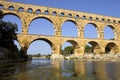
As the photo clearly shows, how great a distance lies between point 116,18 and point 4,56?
4766 cm

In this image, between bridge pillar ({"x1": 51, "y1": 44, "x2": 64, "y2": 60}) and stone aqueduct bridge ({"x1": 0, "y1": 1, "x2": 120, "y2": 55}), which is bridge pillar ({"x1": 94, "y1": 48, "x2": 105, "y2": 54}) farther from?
bridge pillar ({"x1": 51, "y1": 44, "x2": 64, "y2": 60})

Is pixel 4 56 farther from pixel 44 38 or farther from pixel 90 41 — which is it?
pixel 90 41

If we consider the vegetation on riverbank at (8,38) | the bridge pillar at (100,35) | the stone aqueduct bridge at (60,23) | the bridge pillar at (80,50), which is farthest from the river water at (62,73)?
the bridge pillar at (100,35)

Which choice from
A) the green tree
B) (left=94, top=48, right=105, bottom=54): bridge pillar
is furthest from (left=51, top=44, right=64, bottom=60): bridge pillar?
the green tree

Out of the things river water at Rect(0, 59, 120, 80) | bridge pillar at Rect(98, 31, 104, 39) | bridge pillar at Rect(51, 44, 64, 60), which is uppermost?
bridge pillar at Rect(98, 31, 104, 39)

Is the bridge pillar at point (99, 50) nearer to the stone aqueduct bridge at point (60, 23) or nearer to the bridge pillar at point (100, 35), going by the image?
the stone aqueduct bridge at point (60, 23)

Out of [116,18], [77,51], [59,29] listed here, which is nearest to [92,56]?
[77,51]

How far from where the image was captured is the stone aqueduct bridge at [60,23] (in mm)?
54219

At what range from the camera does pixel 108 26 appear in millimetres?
72188

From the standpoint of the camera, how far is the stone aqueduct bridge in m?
54.2

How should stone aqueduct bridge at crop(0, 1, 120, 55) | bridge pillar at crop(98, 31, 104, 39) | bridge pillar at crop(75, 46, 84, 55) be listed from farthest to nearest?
bridge pillar at crop(98, 31, 104, 39), bridge pillar at crop(75, 46, 84, 55), stone aqueduct bridge at crop(0, 1, 120, 55)

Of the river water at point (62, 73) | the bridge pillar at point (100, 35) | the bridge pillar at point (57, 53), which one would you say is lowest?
the river water at point (62, 73)

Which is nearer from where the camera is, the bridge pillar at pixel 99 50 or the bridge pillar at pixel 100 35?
the bridge pillar at pixel 99 50

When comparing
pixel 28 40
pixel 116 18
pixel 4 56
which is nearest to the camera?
pixel 4 56
